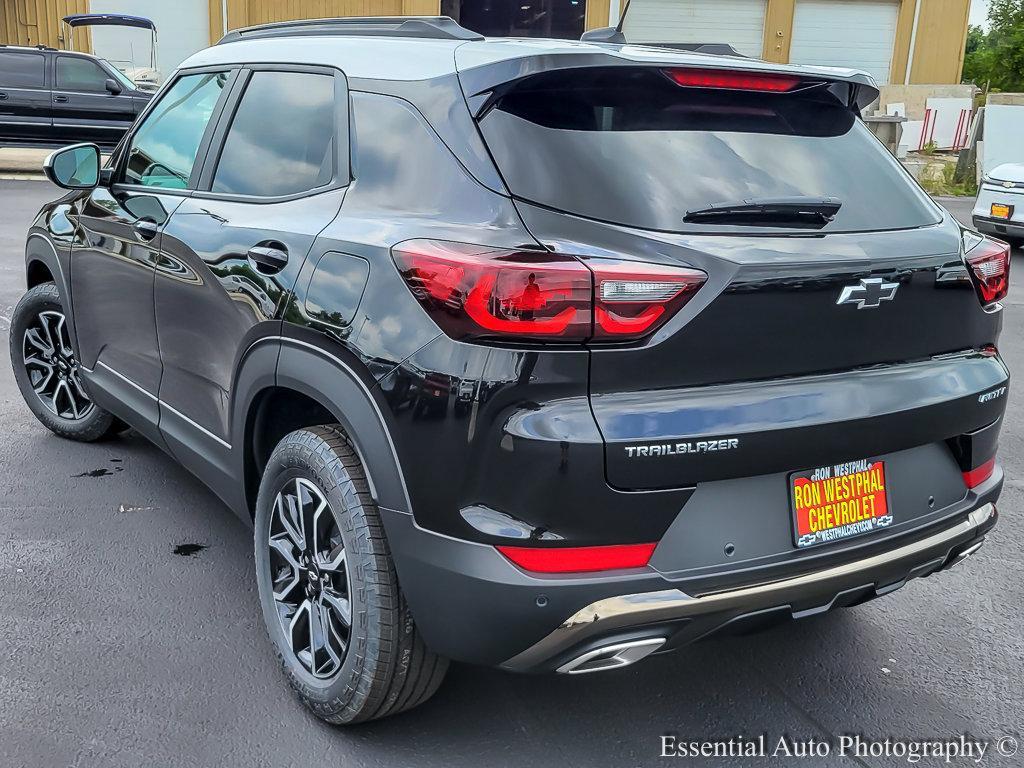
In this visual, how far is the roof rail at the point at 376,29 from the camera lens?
9.50 ft

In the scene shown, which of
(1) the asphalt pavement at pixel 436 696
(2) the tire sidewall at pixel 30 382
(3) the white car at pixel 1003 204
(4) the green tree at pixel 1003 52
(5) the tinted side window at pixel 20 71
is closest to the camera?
(1) the asphalt pavement at pixel 436 696

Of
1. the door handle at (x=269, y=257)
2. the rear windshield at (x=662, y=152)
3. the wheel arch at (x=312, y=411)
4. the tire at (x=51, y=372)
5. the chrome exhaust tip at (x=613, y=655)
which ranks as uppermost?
the rear windshield at (x=662, y=152)

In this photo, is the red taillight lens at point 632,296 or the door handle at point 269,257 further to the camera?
the door handle at point 269,257

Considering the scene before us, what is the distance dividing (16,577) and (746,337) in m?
2.67

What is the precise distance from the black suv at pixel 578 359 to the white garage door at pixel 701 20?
93.1 ft

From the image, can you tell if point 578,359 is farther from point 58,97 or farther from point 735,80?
point 58,97

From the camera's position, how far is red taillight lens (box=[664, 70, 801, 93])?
2477mm

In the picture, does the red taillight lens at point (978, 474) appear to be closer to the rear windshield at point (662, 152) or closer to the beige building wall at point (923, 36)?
the rear windshield at point (662, 152)

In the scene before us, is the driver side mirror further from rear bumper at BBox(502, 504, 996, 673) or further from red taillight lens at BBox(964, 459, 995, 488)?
red taillight lens at BBox(964, 459, 995, 488)

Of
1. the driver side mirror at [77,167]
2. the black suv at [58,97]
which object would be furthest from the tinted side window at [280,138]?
the black suv at [58,97]

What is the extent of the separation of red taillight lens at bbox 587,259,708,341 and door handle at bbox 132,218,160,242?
194cm

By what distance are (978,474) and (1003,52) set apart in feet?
139

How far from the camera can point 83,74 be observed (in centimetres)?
1650

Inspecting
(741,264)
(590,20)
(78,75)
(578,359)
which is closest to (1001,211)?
(741,264)
